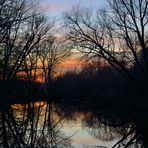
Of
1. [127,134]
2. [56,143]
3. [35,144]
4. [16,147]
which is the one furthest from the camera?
[127,134]

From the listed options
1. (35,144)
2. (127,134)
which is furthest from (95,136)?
(35,144)

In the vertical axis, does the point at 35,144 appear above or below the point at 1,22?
below

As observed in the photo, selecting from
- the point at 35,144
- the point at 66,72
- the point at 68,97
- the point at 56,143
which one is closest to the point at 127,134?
the point at 56,143

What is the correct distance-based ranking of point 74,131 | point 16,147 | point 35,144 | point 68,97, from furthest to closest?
point 68,97, point 74,131, point 35,144, point 16,147

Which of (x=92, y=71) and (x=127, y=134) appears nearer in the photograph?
(x=127, y=134)

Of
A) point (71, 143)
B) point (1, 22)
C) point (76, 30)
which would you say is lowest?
point (71, 143)

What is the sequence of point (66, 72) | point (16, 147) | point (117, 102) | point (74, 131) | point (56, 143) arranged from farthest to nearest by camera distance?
1. point (66, 72)
2. point (117, 102)
3. point (74, 131)
4. point (56, 143)
5. point (16, 147)

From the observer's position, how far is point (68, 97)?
2277 inches

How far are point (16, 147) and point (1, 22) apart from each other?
7.98 m

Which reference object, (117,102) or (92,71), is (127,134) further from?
(92,71)

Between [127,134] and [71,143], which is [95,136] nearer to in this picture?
[127,134]

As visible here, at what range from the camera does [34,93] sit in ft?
199

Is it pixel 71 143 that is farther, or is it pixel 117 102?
pixel 117 102

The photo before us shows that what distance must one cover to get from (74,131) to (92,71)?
2440 inches
